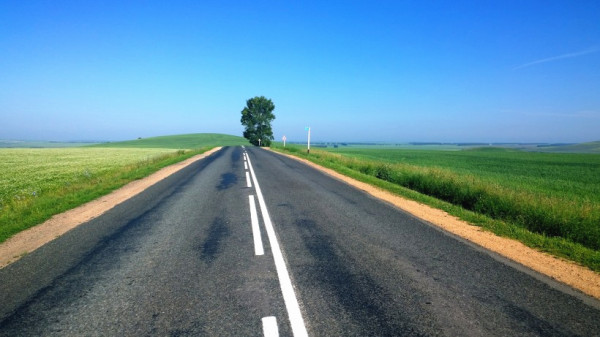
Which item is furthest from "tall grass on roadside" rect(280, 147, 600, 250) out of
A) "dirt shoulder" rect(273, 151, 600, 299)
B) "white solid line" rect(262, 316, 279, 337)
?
"white solid line" rect(262, 316, 279, 337)

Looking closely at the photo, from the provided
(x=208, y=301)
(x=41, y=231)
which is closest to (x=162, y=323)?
(x=208, y=301)

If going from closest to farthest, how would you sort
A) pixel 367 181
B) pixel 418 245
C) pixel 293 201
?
1. pixel 418 245
2. pixel 293 201
3. pixel 367 181

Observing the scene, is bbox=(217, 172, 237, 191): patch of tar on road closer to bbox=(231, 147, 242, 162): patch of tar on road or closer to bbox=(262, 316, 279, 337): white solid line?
bbox=(231, 147, 242, 162): patch of tar on road

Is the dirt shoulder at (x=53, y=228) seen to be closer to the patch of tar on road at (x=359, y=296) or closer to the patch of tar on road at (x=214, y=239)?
the patch of tar on road at (x=214, y=239)

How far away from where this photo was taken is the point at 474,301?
360 centimetres

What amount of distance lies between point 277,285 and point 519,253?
4.42m

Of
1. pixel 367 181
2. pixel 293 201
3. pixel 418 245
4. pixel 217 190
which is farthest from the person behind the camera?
pixel 367 181

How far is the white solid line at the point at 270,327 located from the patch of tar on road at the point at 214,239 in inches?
72.9

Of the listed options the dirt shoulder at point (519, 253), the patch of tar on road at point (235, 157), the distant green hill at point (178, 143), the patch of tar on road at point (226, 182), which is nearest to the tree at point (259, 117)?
the distant green hill at point (178, 143)

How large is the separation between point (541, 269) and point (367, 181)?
31.7 ft

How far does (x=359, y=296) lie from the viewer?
3.62m

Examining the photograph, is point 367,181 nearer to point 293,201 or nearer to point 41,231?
point 293,201

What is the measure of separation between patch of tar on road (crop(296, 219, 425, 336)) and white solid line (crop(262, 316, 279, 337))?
793 mm

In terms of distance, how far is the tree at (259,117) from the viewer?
7525cm
